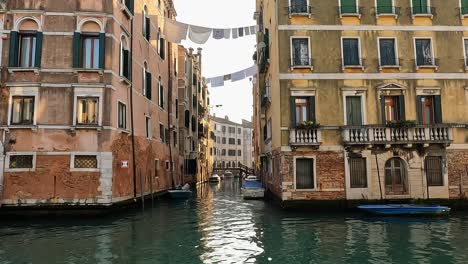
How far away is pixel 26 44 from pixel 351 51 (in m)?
15.7

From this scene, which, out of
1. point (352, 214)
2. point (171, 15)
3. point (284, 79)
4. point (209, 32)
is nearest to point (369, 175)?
point (352, 214)

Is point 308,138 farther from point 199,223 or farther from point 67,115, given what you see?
point 67,115

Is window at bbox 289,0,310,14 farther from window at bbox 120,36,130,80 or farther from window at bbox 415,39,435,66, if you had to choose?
window at bbox 120,36,130,80

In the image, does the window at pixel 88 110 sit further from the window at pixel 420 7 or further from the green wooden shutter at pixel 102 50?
the window at pixel 420 7

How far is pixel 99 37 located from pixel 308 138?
36.1ft

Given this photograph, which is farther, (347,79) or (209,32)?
(209,32)

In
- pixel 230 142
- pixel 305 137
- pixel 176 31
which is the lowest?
pixel 305 137

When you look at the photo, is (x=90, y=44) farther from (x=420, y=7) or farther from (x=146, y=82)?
(x=420, y=7)

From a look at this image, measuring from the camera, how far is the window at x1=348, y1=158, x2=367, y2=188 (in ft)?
60.5

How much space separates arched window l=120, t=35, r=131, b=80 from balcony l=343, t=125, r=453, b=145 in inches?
448

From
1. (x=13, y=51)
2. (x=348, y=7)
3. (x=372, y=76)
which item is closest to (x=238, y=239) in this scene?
(x=372, y=76)

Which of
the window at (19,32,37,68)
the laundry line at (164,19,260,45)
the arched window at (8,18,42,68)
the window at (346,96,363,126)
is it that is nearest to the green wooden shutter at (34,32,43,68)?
the arched window at (8,18,42,68)

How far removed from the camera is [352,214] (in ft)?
55.8

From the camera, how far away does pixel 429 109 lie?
18969 mm
